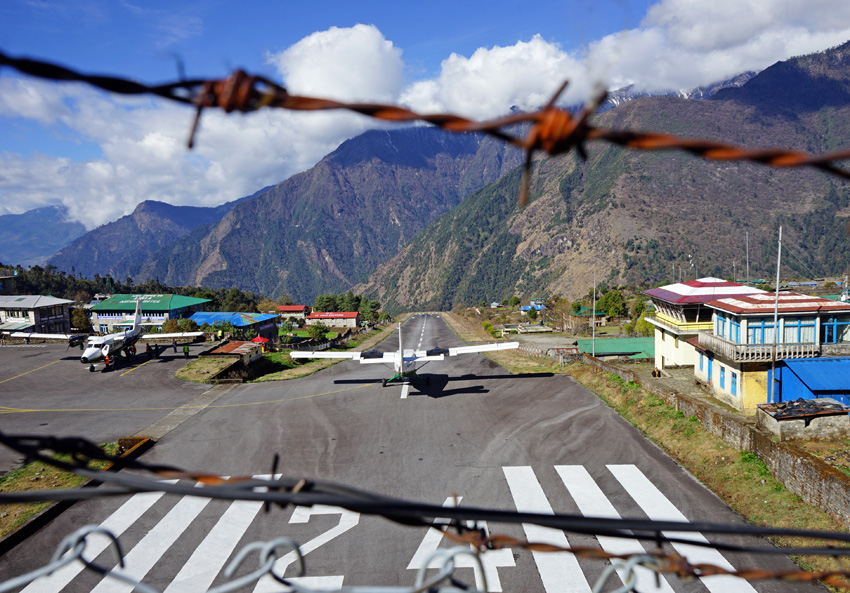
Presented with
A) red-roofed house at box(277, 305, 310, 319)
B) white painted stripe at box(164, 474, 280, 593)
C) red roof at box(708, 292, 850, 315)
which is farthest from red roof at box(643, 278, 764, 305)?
red-roofed house at box(277, 305, 310, 319)

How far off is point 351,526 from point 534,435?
12020 mm

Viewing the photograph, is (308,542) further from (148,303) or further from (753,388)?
(148,303)

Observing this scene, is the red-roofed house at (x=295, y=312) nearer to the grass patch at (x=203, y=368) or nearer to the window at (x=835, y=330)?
the grass patch at (x=203, y=368)

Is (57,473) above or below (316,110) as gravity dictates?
below

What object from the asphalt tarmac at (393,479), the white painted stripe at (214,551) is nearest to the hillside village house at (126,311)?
the asphalt tarmac at (393,479)

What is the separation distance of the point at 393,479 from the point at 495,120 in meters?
20.5

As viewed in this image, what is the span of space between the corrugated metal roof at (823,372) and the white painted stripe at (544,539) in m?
18.4

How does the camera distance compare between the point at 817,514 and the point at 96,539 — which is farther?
the point at 817,514

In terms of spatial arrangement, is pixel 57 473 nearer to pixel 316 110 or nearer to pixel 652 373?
pixel 316 110

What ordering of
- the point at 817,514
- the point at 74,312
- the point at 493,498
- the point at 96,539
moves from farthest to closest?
the point at 74,312, the point at 493,498, the point at 817,514, the point at 96,539

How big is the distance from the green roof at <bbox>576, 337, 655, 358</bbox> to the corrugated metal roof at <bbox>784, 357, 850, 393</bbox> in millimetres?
25027

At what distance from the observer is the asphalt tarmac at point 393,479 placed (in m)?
14.6

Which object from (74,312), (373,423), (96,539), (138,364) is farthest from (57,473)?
(74,312)

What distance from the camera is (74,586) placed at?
45.0ft
